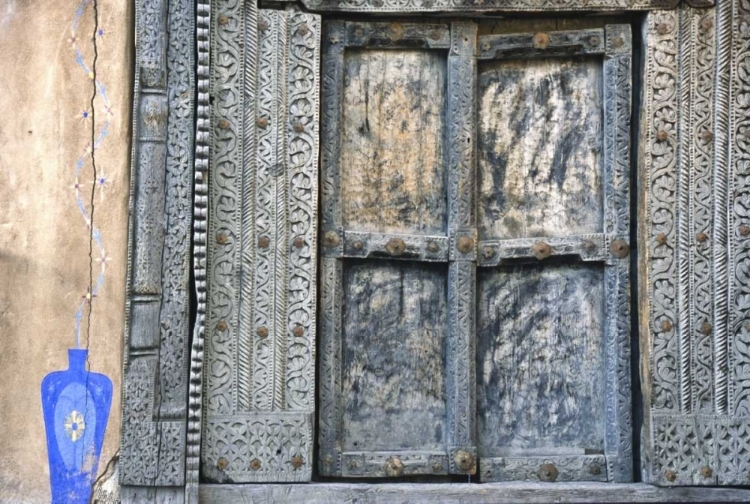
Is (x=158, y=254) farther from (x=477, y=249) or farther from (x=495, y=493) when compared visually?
(x=495, y=493)

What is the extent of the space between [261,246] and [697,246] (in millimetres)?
1309

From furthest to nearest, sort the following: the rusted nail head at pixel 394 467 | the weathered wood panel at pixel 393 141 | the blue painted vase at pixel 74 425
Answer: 1. the weathered wood panel at pixel 393 141
2. the rusted nail head at pixel 394 467
3. the blue painted vase at pixel 74 425

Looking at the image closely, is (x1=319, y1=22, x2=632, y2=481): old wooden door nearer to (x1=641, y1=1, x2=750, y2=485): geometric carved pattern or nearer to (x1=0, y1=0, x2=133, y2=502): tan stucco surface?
Answer: (x1=641, y1=1, x2=750, y2=485): geometric carved pattern

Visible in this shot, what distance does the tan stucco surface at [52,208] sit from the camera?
283cm

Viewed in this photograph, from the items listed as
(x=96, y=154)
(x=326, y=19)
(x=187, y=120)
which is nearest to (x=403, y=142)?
(x=326, y=19)

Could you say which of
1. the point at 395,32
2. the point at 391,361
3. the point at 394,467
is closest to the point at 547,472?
the point at 394,467

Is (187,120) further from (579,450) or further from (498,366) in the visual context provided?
(579,450)

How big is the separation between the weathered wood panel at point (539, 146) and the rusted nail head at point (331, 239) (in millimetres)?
460

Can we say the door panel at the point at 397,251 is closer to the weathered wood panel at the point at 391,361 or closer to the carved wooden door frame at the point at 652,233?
the weathered wood panel at the point at 391,361

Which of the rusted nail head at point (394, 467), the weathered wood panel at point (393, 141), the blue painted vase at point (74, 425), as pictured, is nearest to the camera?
the blue painted vase at point (74, 425)

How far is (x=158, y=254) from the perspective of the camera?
2859 mm

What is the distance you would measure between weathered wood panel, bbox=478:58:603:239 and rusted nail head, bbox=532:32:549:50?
0.24 feet

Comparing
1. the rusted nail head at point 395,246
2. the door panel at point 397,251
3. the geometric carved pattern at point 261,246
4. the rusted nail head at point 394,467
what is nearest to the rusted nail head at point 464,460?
the door panel at point 397,251

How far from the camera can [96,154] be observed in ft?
9.45
